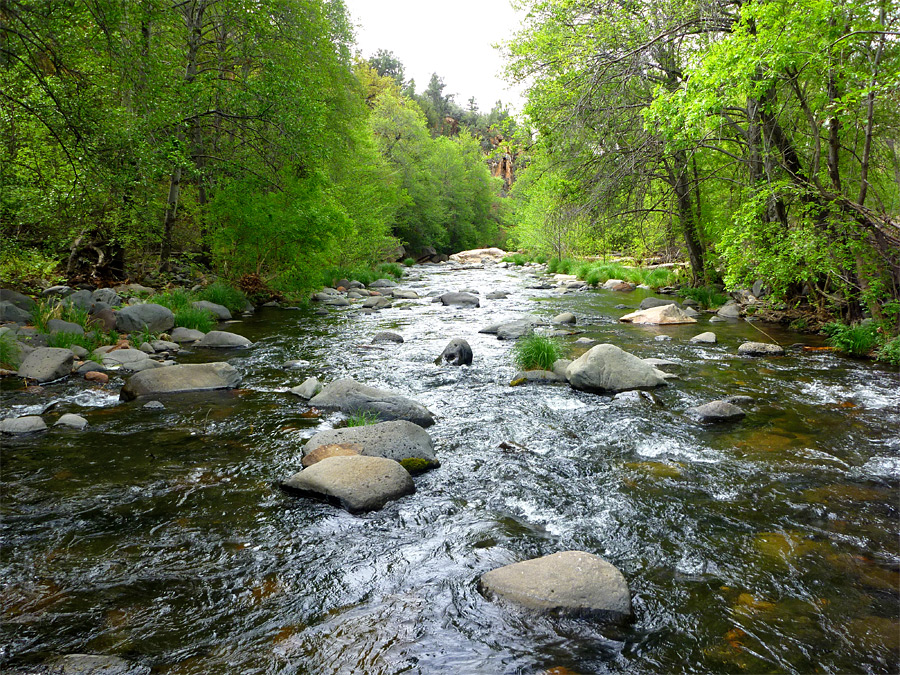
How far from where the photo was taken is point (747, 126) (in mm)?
10664

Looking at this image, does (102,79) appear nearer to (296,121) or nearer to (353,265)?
(296,121)

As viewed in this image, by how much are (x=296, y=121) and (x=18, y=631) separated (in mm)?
13028

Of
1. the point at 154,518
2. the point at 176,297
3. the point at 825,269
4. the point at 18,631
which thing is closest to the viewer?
the point at 18,631

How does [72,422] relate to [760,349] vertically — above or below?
above

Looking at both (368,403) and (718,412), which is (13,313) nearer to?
(368,403)

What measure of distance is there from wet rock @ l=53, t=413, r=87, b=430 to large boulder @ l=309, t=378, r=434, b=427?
8.63 ft

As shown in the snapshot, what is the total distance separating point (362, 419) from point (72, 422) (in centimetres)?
337

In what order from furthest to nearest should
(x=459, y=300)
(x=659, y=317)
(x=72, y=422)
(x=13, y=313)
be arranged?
1. (x=459, y=300)
2. (x=659, y=317)
3. (x=13, y=313)
4. (x=72, y=422)

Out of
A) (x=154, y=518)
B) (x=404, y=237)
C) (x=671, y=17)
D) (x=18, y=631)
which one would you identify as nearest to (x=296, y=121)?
(x=671, y=17)

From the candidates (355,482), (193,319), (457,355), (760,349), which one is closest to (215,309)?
(193,319)

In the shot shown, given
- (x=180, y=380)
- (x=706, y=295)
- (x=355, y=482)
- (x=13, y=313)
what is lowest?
(x=706, y=295)

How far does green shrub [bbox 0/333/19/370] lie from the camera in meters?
8.18

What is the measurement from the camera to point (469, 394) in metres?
7.82

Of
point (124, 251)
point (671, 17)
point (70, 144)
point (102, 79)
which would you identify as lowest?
point (124, 251)
